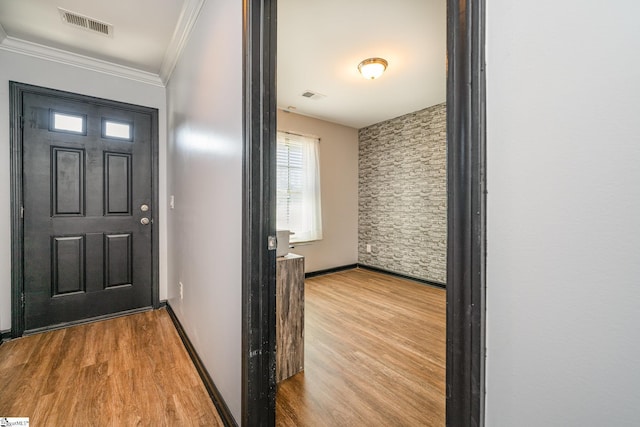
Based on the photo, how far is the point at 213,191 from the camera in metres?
1.63

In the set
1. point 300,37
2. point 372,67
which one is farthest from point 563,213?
point 372,67

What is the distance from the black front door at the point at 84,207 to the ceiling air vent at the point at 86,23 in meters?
0.69

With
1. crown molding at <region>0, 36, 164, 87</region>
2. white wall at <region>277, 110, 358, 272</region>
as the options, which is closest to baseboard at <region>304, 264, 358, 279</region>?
white wall at <region>277, 110, 358, 272</region>

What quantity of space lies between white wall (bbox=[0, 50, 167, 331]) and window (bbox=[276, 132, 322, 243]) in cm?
151

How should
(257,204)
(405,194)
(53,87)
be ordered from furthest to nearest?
(405,194) < (53,87) < (257,204)

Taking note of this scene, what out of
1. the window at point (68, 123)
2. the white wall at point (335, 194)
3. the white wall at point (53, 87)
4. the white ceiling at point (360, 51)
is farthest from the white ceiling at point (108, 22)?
the white wall at point (335, 194)


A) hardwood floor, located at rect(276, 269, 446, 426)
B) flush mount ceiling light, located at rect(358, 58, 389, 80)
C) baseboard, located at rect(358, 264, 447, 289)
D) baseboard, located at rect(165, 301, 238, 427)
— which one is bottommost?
hardwood floor, located at rect(276, 269, 446, 426)

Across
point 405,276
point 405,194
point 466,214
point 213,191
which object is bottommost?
point 405,276

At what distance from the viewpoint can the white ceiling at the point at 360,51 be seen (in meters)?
1.98

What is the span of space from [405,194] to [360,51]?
2.26m

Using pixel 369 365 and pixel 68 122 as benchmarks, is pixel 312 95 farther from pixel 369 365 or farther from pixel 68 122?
pixel 369 365

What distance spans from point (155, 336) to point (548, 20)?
2950 mm

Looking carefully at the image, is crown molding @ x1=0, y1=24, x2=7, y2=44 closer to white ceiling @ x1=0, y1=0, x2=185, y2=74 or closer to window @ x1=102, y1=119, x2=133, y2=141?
white ceiling @ x1=0, y1=0, x2=185, y2=74

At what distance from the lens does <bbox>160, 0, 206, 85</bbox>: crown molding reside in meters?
1.90
